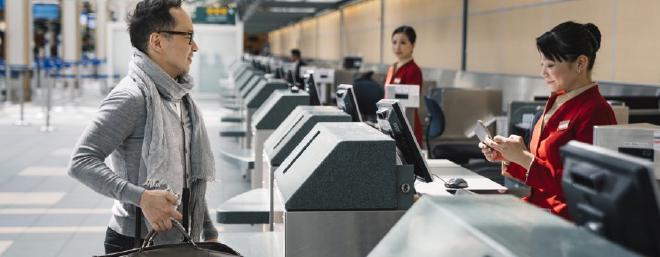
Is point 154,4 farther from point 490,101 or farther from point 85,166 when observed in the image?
point 490,101

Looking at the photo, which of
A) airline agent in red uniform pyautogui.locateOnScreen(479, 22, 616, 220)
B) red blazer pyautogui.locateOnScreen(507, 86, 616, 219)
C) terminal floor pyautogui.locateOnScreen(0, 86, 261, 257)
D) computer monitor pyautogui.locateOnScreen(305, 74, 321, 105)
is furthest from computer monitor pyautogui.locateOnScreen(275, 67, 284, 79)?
red blazer pyautogui.locateOnScreen(507, 86, 616, 219)

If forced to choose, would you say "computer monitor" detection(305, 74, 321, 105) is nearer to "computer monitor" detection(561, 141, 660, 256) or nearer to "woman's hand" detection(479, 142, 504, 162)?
"woman's hand" detection(479, 142, 504, 162)

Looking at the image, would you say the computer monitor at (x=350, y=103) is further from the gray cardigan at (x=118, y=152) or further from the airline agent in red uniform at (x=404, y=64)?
the airline agent in red uniform at (x=404, y=64)

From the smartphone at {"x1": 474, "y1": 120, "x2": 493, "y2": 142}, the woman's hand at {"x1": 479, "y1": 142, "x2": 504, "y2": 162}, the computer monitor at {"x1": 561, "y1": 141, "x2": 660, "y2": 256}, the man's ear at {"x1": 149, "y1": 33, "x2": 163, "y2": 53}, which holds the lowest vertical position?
the woman's hand at {"x1": 479, "y1": 142, "x2": 504, "y2": 162}

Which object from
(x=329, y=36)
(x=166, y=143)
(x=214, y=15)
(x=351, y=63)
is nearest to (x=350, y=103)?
(x=166, y=143)

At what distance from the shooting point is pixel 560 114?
296cm

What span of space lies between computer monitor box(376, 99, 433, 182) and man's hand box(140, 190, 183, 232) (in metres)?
0.91

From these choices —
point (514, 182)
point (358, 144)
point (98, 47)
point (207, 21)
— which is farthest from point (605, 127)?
point (98, 47)

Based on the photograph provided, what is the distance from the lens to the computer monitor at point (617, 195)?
4.53ft

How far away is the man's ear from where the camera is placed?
277 cm

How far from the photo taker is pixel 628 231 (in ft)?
4.70

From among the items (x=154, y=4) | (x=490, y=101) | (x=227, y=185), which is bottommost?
(x=227, y=185)

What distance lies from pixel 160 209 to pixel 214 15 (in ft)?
94.7

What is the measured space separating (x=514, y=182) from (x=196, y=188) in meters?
3.74
